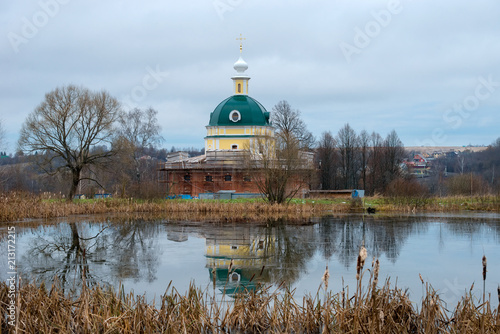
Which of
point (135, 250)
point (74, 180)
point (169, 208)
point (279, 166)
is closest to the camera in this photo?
point (135, 250)

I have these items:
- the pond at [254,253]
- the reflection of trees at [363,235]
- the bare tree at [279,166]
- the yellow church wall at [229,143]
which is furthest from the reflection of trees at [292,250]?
the yellow church wall at [229,143]

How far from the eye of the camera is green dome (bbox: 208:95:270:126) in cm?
4478

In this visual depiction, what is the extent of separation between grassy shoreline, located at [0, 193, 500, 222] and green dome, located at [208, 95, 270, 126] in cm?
1548

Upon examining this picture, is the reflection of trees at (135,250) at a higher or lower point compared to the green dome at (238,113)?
lower

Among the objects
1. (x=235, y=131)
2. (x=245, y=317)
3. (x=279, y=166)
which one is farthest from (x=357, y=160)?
(x=245, y=317)

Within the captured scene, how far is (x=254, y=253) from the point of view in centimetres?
1388

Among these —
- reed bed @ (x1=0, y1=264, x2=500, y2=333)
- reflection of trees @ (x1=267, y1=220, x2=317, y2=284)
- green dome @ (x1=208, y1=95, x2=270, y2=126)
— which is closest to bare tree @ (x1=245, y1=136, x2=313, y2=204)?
reflection of trees @ (x1=267, y1=220, x2=317, y2=284)

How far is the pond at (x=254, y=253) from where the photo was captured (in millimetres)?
10078

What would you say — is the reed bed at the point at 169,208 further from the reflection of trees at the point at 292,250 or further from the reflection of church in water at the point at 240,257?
the reflection of church in water at the point at 240,257

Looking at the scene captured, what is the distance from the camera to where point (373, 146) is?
55.5m

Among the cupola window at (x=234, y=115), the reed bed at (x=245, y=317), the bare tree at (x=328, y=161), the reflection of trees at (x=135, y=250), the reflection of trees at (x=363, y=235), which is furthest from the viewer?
the bare tree at (x=328, y=161)

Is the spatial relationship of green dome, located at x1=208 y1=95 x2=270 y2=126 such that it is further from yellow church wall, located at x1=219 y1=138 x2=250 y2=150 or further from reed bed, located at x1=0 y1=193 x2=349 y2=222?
reed bed, located at x1=0 y1=193 x2=349 y2=222

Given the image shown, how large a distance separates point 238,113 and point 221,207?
19.3 m

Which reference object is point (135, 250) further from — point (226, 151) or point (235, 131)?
point (235, 131)
